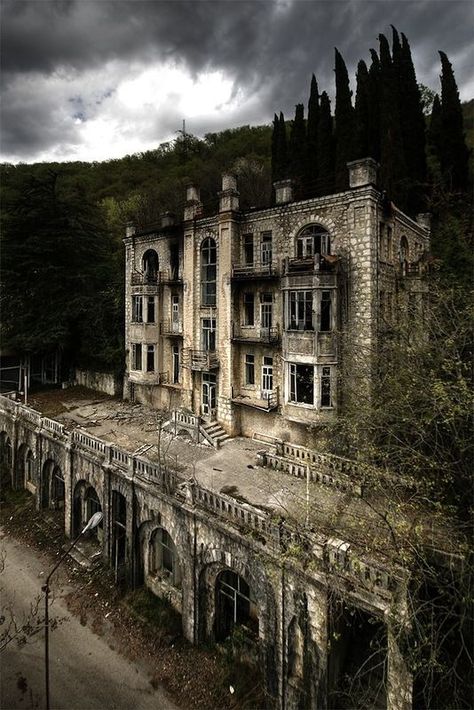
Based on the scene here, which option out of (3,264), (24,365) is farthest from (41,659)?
(3,264)

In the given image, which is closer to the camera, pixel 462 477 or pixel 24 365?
pixel 462 477

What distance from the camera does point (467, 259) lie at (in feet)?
60.3

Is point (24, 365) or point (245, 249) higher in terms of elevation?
point (245, 249)

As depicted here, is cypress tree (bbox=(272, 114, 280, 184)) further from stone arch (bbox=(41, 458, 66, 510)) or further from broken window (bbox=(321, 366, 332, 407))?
stone arch (bbox=(41, 458, 66, 510))

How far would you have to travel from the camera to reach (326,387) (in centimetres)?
1766

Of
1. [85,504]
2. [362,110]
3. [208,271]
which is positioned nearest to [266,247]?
[208,271]

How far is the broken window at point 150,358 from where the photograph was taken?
25578 mm

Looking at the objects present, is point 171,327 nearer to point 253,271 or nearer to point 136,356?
point 136,356

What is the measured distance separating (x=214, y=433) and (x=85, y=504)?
749 centimetres

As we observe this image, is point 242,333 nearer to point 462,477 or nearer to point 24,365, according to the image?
point 462,477

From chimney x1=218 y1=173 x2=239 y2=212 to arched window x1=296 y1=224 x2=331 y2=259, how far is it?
4.55 m

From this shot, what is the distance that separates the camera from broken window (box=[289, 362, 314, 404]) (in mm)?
18016

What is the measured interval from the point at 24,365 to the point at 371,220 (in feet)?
100.0

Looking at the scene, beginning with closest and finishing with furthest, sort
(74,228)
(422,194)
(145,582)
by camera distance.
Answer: (145,582) < (422,194) < (74,228)
